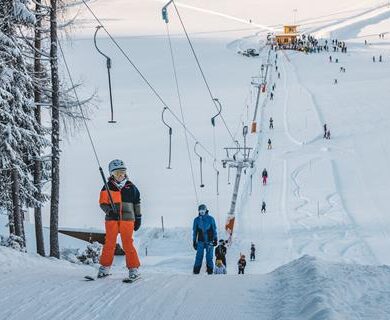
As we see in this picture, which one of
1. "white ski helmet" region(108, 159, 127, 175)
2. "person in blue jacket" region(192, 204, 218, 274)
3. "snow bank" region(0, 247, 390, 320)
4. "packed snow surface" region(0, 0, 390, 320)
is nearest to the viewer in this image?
"snow bank" region(0, 247, 390, 320)

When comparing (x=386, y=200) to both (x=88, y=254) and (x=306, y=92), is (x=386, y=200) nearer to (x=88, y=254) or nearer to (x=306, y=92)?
(x=88, y=254)

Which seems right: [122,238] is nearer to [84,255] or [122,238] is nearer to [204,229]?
[204,229]

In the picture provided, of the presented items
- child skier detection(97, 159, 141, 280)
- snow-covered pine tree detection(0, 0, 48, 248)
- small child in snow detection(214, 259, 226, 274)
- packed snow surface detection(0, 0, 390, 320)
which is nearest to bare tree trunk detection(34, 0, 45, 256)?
snow-covered pine tree detection(0, 0, 48, 248)

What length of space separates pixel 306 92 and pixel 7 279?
53688mm

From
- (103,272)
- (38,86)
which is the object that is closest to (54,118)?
(38,86)

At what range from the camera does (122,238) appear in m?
8.16

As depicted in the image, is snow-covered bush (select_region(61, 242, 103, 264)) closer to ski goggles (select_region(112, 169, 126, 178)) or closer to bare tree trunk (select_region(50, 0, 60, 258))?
bare tree trunk (select_region(50, 0, 60, 258))

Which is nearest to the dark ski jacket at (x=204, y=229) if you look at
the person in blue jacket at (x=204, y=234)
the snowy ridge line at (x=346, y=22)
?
the person in blue jacket at (x=204, y=234)

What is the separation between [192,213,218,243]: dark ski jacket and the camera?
1141 centimetres

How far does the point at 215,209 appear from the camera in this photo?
2864 centimetres

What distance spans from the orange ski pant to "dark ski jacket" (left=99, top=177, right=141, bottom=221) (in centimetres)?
7

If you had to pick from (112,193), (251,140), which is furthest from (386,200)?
(112,193)

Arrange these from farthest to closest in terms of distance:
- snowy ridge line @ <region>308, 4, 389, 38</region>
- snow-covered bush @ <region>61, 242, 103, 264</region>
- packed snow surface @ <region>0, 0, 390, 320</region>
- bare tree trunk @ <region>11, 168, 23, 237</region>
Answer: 1. snowy ridge line @ <region>308, 4, 389, 38</region>
2. snow-covered bush @ <region>61, 242, 103, 264</region>
3. bare tree trunk @ <region>11, 168, 23, 237</region>
4. packed snow surface @ <region>0, 0, 390, 320</region>

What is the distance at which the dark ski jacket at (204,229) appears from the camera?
11406mm
